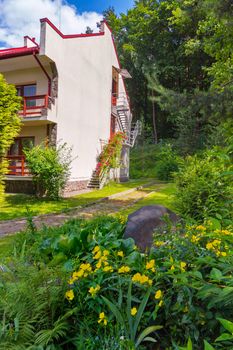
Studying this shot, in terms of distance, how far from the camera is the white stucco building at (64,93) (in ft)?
46.3

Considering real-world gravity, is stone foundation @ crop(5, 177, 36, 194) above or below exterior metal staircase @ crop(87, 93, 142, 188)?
below

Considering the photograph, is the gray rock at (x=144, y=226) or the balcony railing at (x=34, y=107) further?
the balcony railing at (x=34, y=107)

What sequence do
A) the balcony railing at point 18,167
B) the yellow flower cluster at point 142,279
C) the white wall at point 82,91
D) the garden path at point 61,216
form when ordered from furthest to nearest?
the white wall at point 82,91
the balcony railing at point 18,167
the garden path at point 61,216
the yellow flower cluster at point 142,279

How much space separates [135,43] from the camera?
33562mm

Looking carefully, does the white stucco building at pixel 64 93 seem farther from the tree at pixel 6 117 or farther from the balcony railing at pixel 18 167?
the tree at pixel 6 117

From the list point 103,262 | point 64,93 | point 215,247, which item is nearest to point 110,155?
point 64,93

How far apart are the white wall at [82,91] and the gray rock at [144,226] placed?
1137cm

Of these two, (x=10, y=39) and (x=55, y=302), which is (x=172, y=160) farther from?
(x=55, y=302)

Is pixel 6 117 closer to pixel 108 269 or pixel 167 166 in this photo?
pixel 108 269

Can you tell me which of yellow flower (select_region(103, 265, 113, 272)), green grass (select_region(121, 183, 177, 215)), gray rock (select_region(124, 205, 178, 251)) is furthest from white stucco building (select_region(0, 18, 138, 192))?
yellow flower (select_region(103, 265, 113, 272))

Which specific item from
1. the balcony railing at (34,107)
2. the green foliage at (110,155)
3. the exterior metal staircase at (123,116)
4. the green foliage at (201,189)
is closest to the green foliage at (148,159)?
the exterior metal staircase at (123,116)

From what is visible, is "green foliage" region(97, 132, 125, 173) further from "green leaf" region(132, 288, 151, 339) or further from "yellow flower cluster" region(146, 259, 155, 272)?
"green leaf" region(132, 288, 151, 339)

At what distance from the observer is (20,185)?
14484 mm

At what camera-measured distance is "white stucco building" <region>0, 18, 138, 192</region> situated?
14102 millimetres
